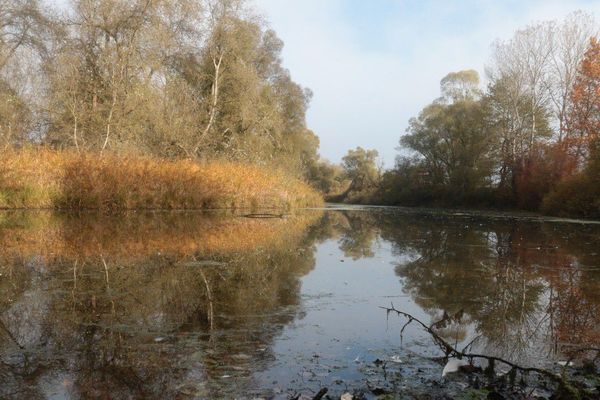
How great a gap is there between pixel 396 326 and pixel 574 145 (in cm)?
2709

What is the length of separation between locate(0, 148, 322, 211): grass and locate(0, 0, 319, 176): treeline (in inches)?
110

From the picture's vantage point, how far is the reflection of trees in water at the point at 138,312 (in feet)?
8.48

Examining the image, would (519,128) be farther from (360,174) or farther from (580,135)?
(360,174)

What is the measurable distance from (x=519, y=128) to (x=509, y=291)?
28.0 metres

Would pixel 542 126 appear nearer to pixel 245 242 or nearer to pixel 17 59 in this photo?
pixel 245 242

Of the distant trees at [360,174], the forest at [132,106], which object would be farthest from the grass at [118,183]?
the distant trees at [360,174]

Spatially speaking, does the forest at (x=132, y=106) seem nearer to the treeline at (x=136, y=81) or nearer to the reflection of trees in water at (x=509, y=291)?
the treeline at (x=136, y=81)

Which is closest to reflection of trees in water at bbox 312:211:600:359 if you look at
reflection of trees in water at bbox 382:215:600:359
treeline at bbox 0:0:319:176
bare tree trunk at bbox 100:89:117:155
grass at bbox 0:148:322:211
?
reflection of trees in water at bbox 382:215:600:359

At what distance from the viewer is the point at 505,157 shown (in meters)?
30.8

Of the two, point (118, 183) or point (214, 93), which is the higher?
point (214, 93)

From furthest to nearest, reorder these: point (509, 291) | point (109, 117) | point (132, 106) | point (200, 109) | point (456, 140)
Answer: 1. point (456, 140)
2. point (200, 109)
3. point (132, 106)
4. point (109, 117)
5. point (509, 291)

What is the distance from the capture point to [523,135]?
29891 millimetres

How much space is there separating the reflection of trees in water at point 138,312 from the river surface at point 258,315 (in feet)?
0.05

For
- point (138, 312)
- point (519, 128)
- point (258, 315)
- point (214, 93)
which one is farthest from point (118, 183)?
point (519, 128)
